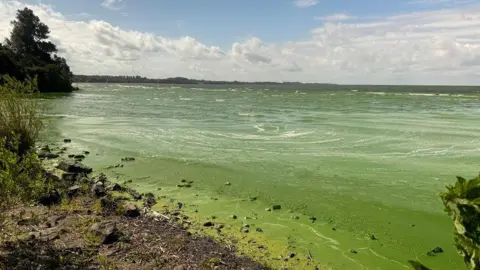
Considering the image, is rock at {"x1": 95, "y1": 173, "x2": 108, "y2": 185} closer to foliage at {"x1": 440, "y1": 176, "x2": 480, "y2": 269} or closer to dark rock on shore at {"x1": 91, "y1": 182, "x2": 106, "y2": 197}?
dark rock on shore at {"x1": 91, "y1": 182, "x2": 106, "y2": 197}

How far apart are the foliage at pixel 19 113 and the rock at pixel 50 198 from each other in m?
1.85

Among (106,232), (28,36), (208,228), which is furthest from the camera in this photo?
(28,36)

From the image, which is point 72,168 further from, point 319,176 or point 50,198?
point 319,176

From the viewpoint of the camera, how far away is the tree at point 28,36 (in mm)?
76875

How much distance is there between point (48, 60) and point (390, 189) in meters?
86.7

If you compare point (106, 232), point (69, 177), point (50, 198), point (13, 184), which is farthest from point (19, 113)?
point (106, 232)

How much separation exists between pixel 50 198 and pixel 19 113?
3544 mm

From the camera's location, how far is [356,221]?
9.70m

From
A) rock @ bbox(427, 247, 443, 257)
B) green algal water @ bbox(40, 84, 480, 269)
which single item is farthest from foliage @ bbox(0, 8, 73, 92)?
rock @ bbox(427, 247, 443, 257)

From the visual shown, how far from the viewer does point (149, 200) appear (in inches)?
411

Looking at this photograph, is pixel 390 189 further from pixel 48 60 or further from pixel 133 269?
pixel 48 60

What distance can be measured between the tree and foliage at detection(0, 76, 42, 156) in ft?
251

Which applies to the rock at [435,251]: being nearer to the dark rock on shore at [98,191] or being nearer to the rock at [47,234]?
the rock at [47,234]

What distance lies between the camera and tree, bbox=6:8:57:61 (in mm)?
76875
